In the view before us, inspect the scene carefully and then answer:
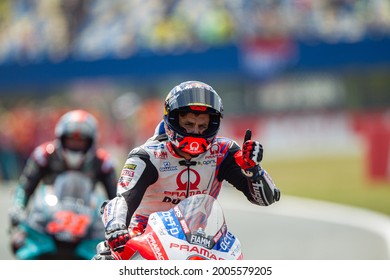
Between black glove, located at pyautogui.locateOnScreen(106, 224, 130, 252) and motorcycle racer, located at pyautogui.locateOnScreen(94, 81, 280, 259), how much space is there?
0.01 meters

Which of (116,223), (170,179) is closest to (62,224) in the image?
(170,179)

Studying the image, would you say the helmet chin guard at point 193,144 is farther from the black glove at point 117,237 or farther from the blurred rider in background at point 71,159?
the blurred rider in background at point 71,159

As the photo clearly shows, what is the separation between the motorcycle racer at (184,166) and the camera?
17.6ft

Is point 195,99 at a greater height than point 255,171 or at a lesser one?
greater

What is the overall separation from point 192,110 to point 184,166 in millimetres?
431

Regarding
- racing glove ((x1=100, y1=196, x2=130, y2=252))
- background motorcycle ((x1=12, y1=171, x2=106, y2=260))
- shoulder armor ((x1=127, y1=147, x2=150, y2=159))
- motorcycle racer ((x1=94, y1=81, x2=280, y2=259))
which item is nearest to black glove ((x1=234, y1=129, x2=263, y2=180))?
motorcycle racer ((x1=94, y1=81, x2=280, y2=259))

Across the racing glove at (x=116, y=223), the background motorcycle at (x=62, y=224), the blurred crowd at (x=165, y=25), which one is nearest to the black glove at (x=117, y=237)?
the racing glove at (x=116, y=223)

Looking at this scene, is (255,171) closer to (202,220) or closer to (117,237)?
(202,220)

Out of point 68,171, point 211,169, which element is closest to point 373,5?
point 68,171

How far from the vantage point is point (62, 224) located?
7.84 metres

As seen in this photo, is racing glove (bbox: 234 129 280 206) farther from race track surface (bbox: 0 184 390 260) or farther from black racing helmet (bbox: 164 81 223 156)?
race track surface (bbox: 0 184 390 260)

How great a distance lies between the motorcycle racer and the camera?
5.36 meters

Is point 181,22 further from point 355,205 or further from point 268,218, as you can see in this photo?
point 268,218
